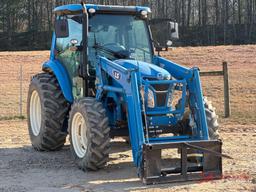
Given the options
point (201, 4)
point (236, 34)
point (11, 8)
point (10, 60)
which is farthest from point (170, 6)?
point (10, 60)

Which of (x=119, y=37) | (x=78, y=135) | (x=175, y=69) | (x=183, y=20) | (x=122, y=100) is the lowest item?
(x=78, y=135)

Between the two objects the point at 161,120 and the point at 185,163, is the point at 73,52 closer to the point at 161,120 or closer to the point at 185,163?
the point at 161,120

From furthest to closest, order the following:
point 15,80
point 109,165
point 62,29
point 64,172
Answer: point 15,80, point 109,165, point 62,29, point 64,172

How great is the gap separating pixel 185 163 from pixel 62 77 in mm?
3141

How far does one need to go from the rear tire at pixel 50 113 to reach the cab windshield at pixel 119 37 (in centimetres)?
108

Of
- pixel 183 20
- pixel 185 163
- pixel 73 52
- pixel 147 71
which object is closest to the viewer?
pixel 185 163

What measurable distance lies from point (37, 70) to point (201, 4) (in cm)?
4866

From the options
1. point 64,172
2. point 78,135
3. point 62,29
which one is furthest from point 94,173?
point 62,29

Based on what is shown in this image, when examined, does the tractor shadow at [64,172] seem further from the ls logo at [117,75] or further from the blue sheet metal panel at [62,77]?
the ls logo at [117,75]

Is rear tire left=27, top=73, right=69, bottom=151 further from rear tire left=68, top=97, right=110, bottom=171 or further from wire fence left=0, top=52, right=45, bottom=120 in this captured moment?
wire fence left=0, top=52, right=45, bottom=120

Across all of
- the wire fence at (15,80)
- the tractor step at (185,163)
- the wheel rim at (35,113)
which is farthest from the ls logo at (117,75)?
the wire fence at (15,80)

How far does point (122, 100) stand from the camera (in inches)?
313

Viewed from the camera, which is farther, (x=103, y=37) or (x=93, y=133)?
(x=103, y=37)

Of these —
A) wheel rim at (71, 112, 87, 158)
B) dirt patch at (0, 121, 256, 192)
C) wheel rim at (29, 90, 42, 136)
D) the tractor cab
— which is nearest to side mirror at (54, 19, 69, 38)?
the tractor cab
